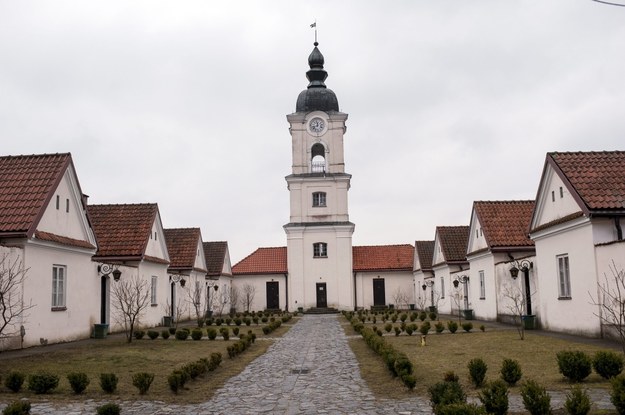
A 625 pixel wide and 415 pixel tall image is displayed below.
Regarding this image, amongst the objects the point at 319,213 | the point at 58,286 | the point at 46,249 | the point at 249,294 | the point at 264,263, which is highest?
the point at 319,213

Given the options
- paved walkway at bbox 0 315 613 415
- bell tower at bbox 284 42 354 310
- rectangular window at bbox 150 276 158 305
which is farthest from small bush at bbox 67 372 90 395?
bell tower at bbox 284 42 354 310

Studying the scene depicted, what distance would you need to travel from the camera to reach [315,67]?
2190 inches

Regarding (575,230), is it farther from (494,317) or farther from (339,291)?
(339,291)

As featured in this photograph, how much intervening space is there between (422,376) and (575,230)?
985cm

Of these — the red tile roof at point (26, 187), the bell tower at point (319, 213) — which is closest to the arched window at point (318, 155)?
the bell tower at point (319, 213)

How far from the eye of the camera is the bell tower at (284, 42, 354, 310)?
169 ft

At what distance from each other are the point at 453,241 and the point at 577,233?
71.6 ft

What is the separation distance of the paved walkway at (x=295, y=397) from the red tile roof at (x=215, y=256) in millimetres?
32558

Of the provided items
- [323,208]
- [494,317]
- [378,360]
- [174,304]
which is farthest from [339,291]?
[378,360]

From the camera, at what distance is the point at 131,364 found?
51.0 ft

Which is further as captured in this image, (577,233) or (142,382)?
(577,233)

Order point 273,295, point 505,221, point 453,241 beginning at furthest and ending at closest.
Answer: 1. point 273,295
2. point 453,241
3. point 505,221

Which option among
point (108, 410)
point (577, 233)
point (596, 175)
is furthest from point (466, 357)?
A: point (108, 410)

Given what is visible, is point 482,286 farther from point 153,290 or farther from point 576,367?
point 576,367
